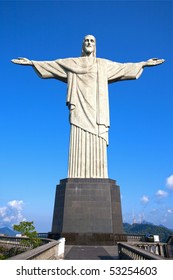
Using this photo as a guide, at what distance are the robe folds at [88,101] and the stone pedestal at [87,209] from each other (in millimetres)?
708

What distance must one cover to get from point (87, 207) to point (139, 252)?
21.4 ft

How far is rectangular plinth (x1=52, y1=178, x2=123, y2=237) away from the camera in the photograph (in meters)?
11.7

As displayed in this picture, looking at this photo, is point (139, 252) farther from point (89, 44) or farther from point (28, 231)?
point (89, 44)

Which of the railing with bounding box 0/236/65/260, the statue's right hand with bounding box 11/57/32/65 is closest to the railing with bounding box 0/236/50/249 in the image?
the railing with bounding box 0/236/65/260

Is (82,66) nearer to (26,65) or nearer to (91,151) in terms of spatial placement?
(26,65)

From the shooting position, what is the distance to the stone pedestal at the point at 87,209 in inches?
459

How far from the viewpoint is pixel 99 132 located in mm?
13758

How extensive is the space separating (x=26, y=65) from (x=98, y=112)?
17.4 feet

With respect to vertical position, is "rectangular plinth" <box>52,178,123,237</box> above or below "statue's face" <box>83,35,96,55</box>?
below

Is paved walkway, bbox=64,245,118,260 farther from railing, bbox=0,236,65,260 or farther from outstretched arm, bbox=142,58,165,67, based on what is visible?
outstretched arm, bbox=142,58,165,67

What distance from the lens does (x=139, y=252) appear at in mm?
5742

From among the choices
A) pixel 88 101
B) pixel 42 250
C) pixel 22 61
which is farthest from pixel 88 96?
pixel 42 250

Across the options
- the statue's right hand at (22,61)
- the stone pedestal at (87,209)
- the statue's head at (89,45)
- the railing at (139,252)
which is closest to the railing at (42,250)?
the stone pedestal at (87,209)
